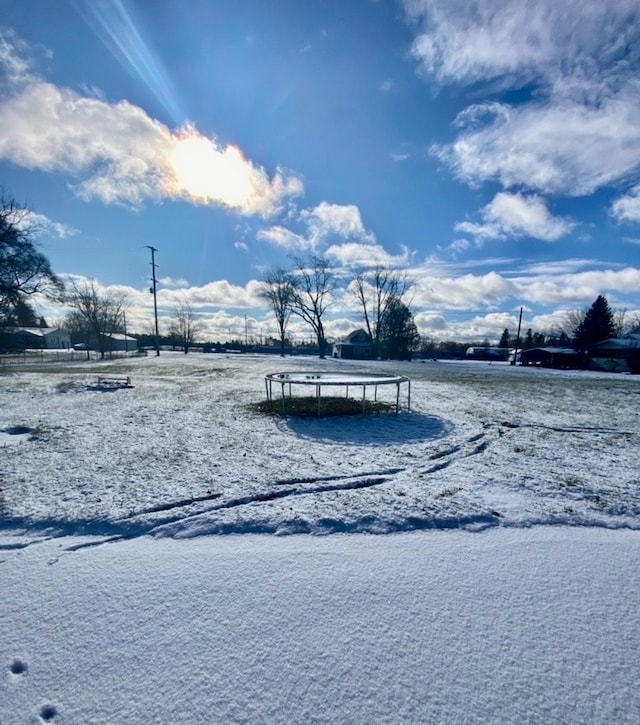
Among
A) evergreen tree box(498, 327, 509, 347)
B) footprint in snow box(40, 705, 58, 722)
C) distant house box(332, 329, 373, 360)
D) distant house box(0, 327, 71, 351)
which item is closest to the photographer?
footprint in snow box(40, 705, 58, 722)

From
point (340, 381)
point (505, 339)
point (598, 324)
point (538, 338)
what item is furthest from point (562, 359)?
point (505, 339)

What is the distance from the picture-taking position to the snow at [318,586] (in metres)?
1.71

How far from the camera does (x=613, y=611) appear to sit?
2.27m

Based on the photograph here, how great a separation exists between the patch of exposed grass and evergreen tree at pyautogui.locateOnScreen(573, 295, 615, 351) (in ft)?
166

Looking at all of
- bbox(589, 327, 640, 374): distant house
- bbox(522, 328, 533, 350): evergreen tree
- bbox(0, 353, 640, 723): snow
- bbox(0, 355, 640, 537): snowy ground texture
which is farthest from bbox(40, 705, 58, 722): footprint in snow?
bbox(522, 328, 533, 350): evergreen tree

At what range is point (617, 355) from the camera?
37500 mm

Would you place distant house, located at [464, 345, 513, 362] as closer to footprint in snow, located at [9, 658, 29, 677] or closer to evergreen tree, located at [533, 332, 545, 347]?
evergreen tree, located at [533, 332, 545, 347]

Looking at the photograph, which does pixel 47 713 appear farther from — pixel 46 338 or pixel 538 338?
pixel 538 338

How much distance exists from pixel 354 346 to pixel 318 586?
5738 centimetres

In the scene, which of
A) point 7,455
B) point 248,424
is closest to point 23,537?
point 7,455

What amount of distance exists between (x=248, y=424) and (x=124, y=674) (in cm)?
574

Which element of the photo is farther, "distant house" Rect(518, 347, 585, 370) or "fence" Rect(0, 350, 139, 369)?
"distant house" Rect(518, 347, 585, 370)

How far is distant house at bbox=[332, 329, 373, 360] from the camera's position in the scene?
58263 mm

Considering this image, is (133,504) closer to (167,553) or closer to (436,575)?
(167,553)
